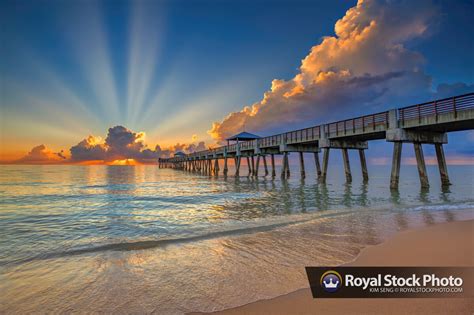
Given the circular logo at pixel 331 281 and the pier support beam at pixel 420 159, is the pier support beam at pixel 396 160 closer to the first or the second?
the pier support beam at pixel 420 159

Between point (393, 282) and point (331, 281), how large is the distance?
29.4 inches

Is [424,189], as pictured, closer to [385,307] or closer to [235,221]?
[235,221]

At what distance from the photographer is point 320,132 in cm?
2269

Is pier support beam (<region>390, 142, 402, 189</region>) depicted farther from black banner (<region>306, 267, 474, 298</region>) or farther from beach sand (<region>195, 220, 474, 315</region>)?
black banner (<region>306, 267, 474, 298</region>)

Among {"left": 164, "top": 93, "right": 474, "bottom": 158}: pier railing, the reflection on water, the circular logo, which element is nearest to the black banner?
the circular logo

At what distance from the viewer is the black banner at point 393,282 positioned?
2754mm

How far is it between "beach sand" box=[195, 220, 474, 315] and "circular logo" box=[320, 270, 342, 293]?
0.28 metres

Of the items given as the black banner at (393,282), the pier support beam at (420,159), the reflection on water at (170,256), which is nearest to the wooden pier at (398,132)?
the pier support beam at (420,159)

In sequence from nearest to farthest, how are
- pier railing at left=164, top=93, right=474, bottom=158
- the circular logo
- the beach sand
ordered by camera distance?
the beach sand
the circular logo
pier railing at left=164, top=93, right=474, bottom=158

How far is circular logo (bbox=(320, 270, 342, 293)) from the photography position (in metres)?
2.99

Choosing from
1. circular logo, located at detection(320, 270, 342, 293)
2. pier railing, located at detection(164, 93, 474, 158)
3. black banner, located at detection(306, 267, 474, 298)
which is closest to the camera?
black banner, located at detection(306, 267, 474, 298)

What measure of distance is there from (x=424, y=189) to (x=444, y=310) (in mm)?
17997

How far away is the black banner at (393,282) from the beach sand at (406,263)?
15 centimetres

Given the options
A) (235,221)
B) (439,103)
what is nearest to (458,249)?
(235,221)
